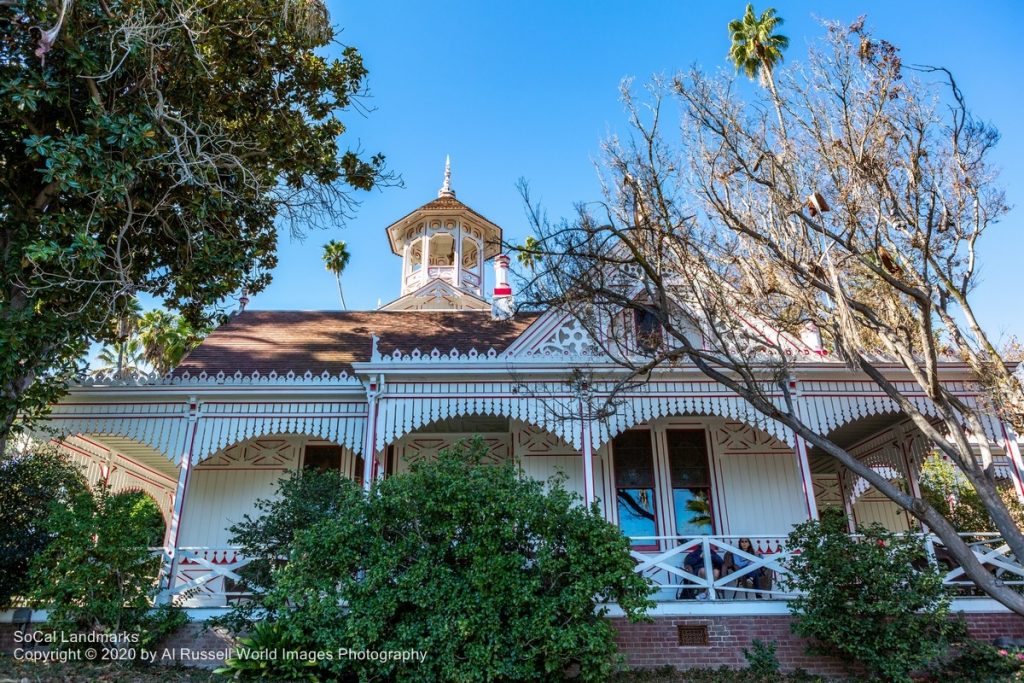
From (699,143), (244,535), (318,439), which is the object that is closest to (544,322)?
(699,143)

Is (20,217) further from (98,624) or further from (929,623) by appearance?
(929,623)

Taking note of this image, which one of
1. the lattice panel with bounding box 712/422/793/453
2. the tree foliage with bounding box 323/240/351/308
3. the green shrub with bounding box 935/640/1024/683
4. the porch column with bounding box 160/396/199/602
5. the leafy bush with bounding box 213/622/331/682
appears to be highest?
the tree foliage with bounding box 323/240/351/308

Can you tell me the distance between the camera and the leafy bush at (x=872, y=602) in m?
8.95

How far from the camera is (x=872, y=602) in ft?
30.1

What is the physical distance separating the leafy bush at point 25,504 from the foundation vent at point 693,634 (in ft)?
31.0

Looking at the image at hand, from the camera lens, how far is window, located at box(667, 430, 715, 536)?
1404 cm

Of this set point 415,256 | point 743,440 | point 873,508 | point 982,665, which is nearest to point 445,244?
point 415,256

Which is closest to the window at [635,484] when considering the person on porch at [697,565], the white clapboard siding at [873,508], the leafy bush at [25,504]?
the person on porch at [697,565]

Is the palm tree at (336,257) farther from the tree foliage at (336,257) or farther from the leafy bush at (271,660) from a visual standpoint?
the leafy bush at (271,660)

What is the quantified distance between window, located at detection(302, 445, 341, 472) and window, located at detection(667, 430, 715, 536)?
7.00 m

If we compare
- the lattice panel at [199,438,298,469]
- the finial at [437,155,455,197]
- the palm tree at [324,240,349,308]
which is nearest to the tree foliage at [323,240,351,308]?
the palm tree at [324,240,349,308]

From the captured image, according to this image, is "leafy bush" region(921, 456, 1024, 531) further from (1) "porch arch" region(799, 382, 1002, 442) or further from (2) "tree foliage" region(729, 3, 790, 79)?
(2) "tree foliage" region(729, 3, 790, 79)

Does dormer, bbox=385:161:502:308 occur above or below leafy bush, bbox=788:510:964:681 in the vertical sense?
above

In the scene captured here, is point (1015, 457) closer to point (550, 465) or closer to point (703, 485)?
point (703, 485)
